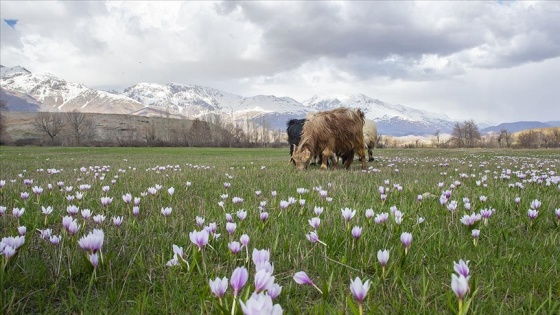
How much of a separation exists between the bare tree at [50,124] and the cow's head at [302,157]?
117 meters

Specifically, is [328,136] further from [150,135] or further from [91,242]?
[150,135]

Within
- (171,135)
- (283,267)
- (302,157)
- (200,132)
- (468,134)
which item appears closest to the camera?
(283,267)

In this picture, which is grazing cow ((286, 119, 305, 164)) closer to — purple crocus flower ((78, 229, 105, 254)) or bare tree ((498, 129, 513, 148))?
purple crocus flower ((78, 229, 105, 254))

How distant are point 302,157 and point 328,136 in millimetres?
1245

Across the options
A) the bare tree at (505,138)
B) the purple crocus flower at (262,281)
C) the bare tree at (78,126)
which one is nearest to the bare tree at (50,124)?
the bare tree at (78,126)

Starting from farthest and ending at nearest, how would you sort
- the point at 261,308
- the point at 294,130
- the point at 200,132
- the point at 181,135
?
1. the point at 181,135
2. the point at 200,132
3. the point at 294,130
4. the point at 261,308

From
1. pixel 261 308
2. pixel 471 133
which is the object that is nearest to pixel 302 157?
pixel 261 308

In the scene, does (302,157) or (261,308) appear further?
(302,157)

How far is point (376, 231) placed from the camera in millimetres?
3574

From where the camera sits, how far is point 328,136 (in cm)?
1229

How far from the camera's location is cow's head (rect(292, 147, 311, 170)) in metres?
11.9

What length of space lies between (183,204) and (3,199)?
2.88 meters

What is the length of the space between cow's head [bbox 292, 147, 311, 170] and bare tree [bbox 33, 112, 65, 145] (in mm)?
117124

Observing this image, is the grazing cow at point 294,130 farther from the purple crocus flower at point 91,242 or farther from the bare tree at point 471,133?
the bare tree at point 471,133
